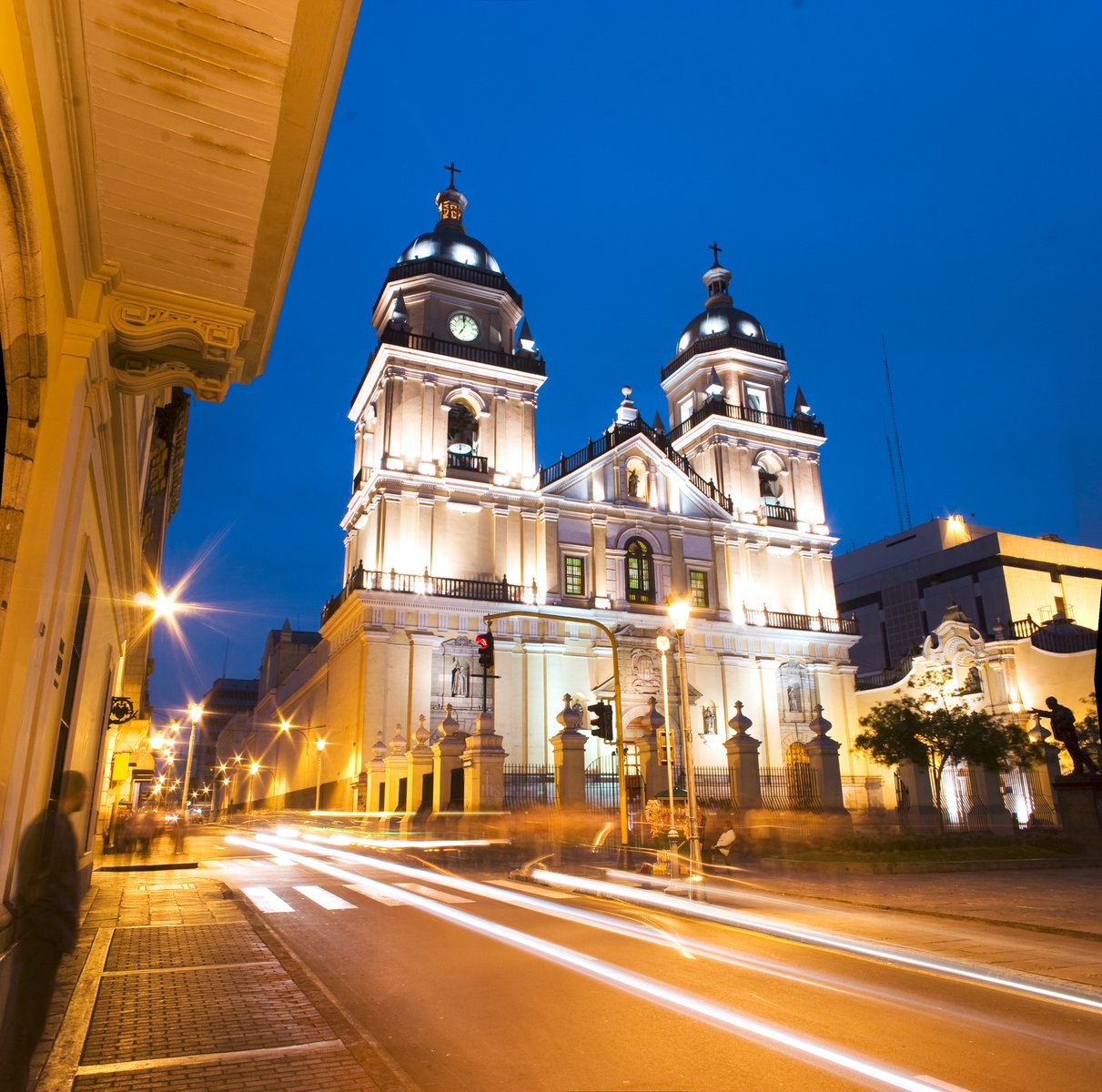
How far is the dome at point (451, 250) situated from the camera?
42938mm

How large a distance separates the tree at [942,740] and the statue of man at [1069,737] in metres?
5.46

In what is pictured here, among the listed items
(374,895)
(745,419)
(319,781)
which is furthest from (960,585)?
(374,895)

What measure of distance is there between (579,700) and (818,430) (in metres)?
23.0

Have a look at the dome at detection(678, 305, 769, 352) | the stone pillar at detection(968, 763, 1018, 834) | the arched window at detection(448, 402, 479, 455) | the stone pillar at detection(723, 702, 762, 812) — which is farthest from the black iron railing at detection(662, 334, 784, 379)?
the stone pillar at detection(723, 702, 762, 812)

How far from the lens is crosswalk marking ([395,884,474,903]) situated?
42.7 ft

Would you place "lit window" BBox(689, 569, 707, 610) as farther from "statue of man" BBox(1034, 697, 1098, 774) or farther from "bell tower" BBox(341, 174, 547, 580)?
"statue of man" BBox(1034, 697, 1098, 774)

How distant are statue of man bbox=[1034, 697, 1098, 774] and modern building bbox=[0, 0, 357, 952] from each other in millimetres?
23500

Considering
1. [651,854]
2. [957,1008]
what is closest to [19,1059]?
[957,1008]

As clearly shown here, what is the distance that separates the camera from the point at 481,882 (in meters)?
15.9

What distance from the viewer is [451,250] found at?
43.1 m

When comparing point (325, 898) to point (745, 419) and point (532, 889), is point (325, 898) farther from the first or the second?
point (745, 419)

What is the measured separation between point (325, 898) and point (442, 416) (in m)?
28.5

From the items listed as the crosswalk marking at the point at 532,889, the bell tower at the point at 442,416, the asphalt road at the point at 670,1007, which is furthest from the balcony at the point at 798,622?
the asphalt road at the point at 670,1007

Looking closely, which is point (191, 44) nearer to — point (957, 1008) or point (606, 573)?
point (957, 1008)
